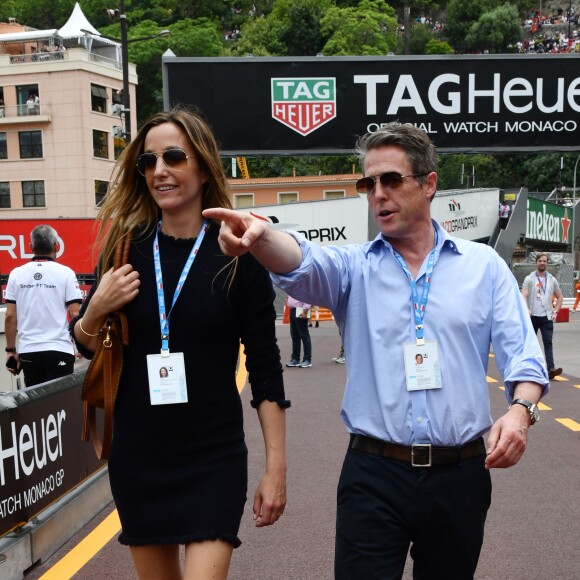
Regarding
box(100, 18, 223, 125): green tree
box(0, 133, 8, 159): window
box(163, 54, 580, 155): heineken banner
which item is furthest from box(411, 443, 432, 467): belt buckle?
box(100, 18, 223, 125): green tree

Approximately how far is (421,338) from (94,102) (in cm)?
6106

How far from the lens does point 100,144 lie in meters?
60.7

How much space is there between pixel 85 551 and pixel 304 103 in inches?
270

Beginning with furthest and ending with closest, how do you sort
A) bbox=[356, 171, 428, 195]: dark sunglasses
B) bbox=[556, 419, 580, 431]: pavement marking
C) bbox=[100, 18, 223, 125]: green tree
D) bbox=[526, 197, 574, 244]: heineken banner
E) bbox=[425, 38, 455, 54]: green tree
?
1. bbox=[425, 38, 455, 54]: green tree
2. bbox=[100, 18, 223, 125]: green tree
3. bbox=[526, 197, 574, 244]: heineken banner
4. bbox=[556, 419, 580, 431]: pavement marking
5. bbox=[356, 171, 428, 195]: dark sunglasses

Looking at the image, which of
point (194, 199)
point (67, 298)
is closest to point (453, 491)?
point (194, 199)

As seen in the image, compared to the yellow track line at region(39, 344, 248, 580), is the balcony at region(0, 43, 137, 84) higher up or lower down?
higher up

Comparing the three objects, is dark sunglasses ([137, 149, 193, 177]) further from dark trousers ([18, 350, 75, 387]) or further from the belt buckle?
dark trousers ([18, 350, 75, 387])

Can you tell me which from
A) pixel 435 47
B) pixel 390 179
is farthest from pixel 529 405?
pixel 435 47

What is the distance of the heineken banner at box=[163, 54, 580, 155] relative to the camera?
1003 cm

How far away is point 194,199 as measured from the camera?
2.68 m

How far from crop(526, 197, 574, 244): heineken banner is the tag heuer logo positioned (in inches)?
1081

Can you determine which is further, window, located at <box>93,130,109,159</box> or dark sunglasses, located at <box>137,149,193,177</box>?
window, located at <box>93,130,109,159</box>

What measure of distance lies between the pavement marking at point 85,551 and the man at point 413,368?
2.25m

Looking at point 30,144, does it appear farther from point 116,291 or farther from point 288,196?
point 116,291
